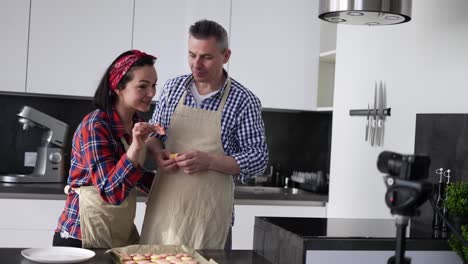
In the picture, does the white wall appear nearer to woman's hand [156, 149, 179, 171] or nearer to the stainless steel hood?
the stainless steel hood

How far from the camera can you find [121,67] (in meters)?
2.27

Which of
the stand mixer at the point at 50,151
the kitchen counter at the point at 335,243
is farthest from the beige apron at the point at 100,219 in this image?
the stand mixer at the point at 50,151

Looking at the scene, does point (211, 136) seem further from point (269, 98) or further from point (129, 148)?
point (269, 98)

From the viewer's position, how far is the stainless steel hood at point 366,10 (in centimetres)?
224

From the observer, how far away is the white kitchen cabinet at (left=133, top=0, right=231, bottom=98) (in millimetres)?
3848

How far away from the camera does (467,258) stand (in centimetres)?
199

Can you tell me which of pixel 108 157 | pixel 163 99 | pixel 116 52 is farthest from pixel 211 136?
pixel 116 52

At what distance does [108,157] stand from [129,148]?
0.08 m

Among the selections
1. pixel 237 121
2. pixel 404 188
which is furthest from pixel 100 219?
pixel 404 188

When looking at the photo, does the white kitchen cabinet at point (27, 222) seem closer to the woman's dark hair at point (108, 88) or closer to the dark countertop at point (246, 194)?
the dark countertop at point (246, 194)

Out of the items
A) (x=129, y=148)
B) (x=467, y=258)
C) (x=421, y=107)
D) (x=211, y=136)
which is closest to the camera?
(x=467, y=258)

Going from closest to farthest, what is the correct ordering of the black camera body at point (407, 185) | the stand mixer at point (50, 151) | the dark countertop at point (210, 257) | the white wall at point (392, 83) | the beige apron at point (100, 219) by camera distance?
the black camera body at point (407, 185) < the dark countertop at point (210, 257) < the beige apron at point (100, 219) < the white wall at point (392, 83) < the stand mixer at point (50, 151)

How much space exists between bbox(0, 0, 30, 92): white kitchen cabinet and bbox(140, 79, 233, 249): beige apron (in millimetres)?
1555

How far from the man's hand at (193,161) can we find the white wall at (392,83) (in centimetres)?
→ 94
